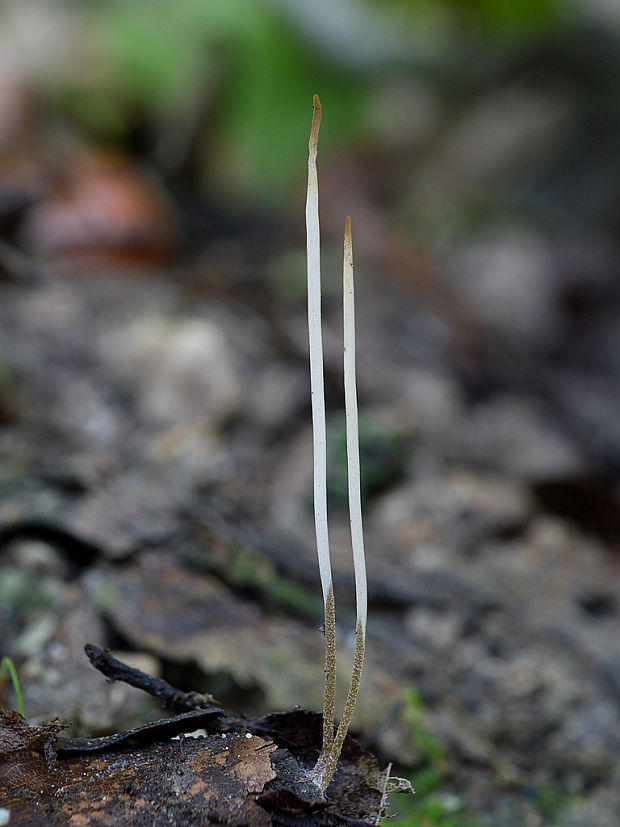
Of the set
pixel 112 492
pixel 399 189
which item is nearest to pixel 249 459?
pixel 112 492

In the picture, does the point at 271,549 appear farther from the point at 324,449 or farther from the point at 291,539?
the point at 324,449

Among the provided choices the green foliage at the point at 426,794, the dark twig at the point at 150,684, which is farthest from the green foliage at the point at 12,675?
the green foliage at the point at 426,794

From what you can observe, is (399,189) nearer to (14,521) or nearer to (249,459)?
(249,459)

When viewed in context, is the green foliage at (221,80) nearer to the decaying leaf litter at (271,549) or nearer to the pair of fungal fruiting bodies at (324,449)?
the decaying leaf litter at (271,549)

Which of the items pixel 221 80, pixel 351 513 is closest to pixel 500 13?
pixel 221 80

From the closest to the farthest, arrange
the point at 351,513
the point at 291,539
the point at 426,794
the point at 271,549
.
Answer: the point at 351,513 < the point at 426,794 < the point at 271,549 < the point at 291,539
